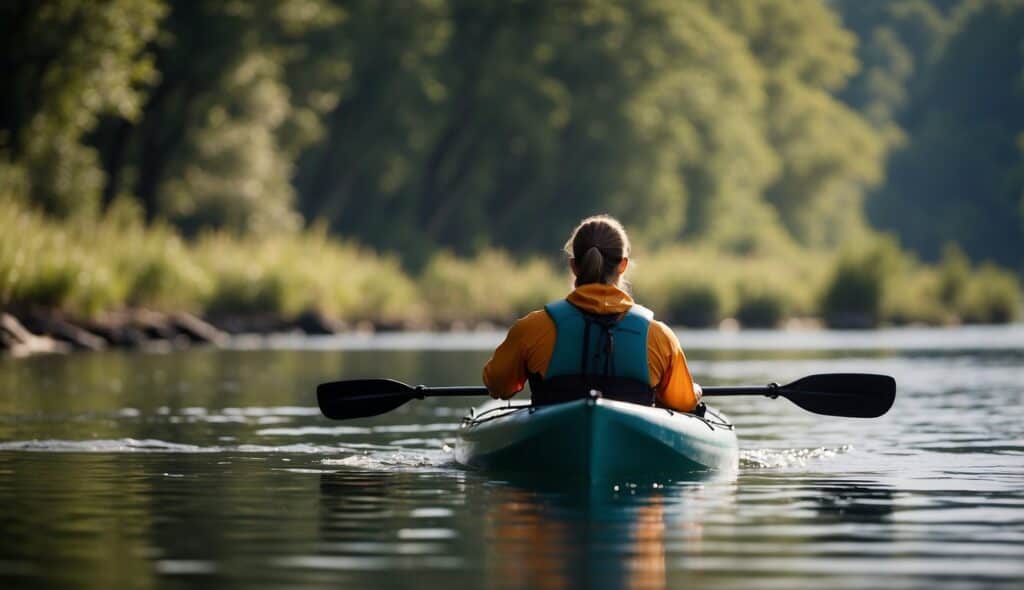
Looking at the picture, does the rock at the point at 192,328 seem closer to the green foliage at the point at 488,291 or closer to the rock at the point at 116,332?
the rock at the point at 116,332

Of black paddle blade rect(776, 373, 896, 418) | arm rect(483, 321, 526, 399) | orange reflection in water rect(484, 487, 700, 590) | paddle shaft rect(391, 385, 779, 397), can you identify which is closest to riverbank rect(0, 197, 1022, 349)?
paddle shaft rect(391, 385, 779, 397)

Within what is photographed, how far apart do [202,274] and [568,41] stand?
1154 inches

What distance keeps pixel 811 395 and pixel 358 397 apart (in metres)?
2.81

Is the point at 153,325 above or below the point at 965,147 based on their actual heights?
below

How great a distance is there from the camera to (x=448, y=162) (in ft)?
222

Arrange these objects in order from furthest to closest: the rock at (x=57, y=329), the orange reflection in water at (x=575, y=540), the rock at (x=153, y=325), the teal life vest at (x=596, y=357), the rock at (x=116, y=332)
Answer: the rock at (x=153, y=325), the rock at (x=116, y=332), the rock at (x=57, y=329), the teal life vest at (x=596, y=357), the orange reflection in water at (x=575, y=540)

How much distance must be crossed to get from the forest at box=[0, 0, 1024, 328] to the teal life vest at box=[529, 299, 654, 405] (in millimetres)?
20688

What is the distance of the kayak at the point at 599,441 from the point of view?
10.1 metres

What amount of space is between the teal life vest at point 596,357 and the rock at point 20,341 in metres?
19.3

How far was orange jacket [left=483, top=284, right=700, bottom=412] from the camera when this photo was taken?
10.5 meters

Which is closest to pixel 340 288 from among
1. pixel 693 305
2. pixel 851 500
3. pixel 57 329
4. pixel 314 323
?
pixel 314 323

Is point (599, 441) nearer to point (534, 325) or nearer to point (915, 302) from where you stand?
point (534, 325)

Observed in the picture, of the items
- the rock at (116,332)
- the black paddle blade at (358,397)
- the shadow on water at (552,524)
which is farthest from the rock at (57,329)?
the shadow on water at (552,524)

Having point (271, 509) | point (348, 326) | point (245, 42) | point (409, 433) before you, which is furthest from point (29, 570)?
point (245, 42)
